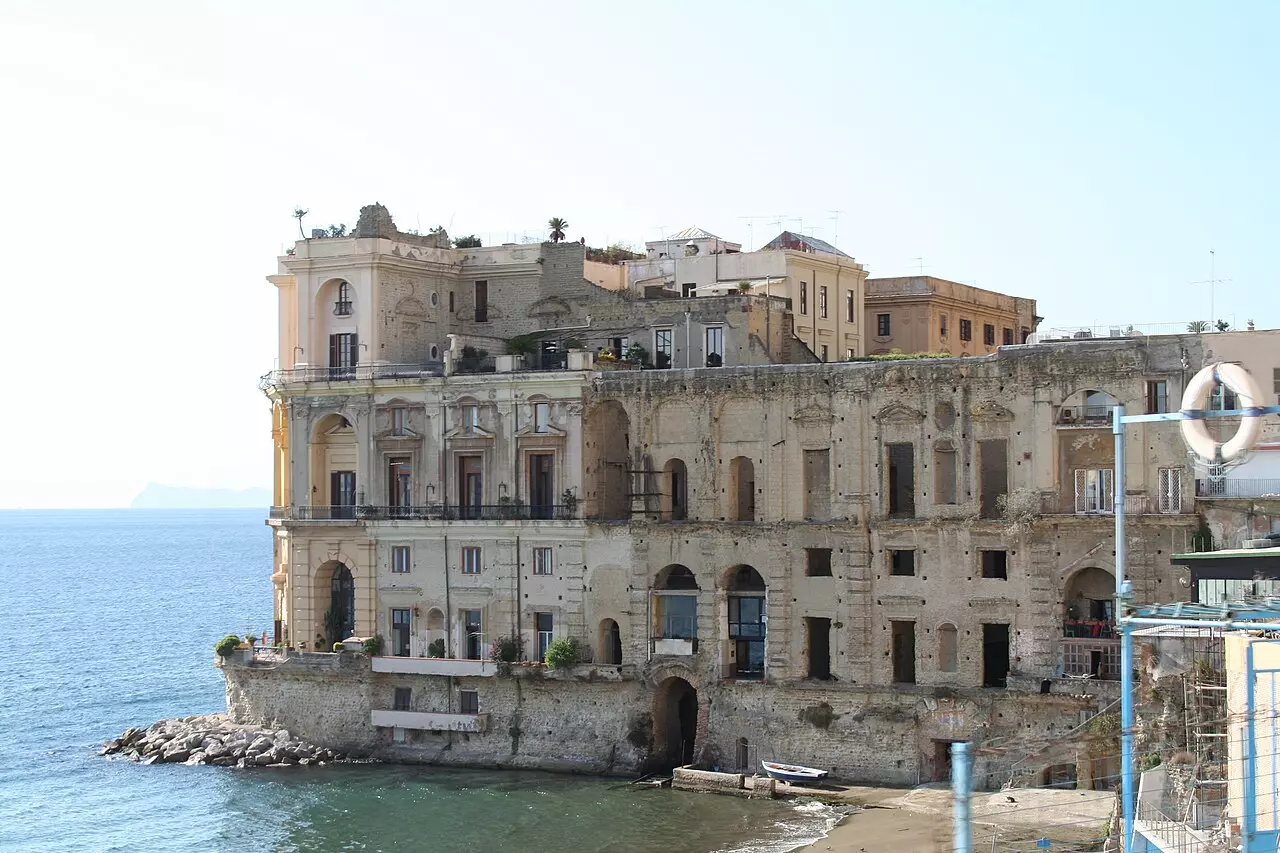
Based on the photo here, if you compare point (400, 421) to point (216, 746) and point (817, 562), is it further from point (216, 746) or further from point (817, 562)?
point (817, 562)

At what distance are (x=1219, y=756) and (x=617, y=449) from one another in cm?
3425

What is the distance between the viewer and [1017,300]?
296ft

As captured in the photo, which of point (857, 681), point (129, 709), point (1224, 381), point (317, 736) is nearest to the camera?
point (1224, 381)

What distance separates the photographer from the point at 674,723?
68000 mm

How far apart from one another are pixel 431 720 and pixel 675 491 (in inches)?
459

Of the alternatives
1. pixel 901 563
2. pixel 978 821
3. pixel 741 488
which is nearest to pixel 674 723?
pixel 741 488

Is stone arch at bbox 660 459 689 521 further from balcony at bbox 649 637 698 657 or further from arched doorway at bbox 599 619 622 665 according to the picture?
balcony at bbox 649 637 698 657

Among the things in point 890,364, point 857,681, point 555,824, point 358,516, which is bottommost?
point 555,824

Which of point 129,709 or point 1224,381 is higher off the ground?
point 1224,381

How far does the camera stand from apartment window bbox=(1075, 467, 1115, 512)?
202 feet

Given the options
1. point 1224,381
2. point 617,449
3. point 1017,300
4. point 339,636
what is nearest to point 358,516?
point 339,636

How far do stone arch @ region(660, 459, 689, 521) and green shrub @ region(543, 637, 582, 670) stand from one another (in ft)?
18.1

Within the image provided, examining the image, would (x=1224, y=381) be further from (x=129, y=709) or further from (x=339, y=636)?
(x=129, y=709)

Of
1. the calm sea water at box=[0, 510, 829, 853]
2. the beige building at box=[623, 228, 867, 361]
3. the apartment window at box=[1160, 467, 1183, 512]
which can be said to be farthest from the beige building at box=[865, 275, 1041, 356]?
the calm sea water at box=[0, 510, 829, 853]
